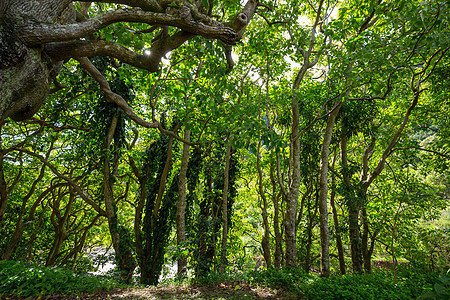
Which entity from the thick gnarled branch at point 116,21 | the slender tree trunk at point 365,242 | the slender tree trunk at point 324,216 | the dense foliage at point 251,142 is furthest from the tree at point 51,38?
the slender tree trunk at point 365,242

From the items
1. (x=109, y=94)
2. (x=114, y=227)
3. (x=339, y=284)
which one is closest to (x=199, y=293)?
(x=339, y=284)

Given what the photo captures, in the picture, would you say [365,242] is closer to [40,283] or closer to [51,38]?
[40,283]

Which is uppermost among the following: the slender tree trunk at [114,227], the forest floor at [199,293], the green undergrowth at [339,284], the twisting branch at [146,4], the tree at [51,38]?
the twisting branch at [146,4]

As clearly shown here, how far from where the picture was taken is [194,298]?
13.3 feet

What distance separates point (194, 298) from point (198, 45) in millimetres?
4514

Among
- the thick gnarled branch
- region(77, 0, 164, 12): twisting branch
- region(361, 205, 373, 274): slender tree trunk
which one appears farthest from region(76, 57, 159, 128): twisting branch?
region(361, 205, 373, 274): slender tree trunk

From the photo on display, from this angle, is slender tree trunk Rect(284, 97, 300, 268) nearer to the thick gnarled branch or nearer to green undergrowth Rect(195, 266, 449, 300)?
green undergrowth Rect(195, 266, 449, 300)

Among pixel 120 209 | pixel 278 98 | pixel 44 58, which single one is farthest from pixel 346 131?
pixel 120 209

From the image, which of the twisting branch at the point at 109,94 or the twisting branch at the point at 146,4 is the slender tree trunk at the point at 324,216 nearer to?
the twisting branch at the point at 109,94

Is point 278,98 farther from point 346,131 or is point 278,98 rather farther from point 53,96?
point 53,96

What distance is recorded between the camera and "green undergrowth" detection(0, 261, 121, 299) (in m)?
3.69

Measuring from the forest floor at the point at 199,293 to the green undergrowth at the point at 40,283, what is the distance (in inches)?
5.4

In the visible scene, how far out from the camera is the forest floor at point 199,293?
13.2 feet

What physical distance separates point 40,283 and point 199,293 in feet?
9.21
